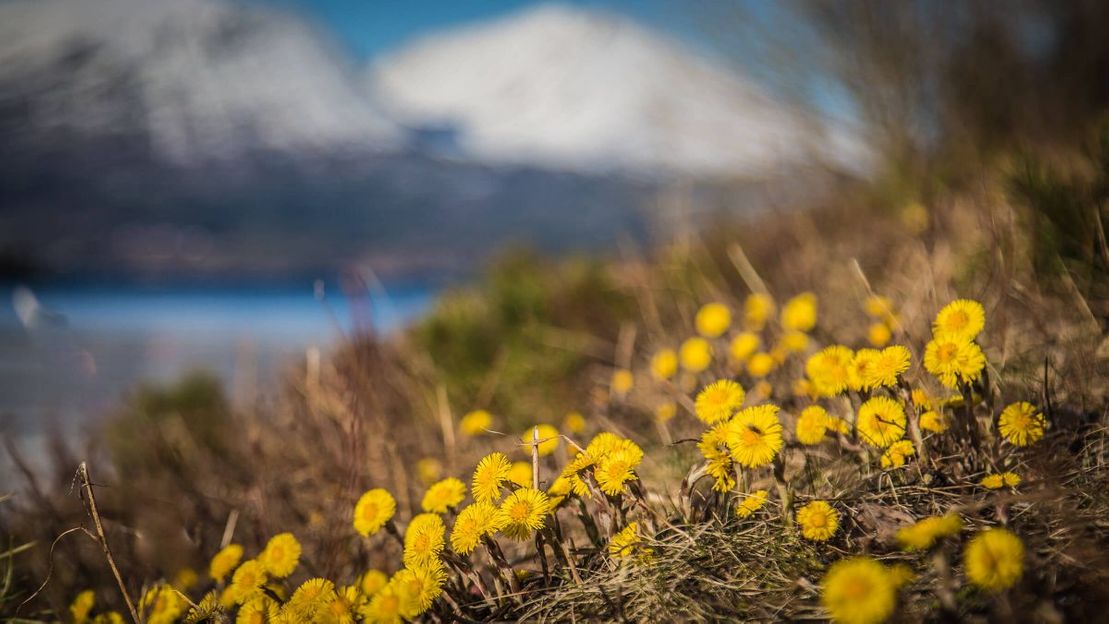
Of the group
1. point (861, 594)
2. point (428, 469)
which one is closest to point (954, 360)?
point (861, 594)

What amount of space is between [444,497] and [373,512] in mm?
126

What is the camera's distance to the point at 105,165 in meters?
66.6

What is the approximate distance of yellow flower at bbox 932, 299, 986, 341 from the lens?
88cm

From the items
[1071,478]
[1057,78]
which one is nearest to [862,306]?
[1071,478]

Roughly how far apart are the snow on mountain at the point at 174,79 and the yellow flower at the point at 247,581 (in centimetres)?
8450

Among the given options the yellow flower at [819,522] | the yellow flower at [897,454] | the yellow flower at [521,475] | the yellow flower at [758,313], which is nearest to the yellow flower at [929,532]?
the yellow flower at [819,522]

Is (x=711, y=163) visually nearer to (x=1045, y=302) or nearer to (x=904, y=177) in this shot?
(x=904, y=177)

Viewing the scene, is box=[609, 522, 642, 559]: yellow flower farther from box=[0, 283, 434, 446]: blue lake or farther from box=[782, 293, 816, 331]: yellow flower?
box=[0, 283, 434, 446]: blue lake

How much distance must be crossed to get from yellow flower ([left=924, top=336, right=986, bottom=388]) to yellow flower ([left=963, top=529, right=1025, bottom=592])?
11.6 inches

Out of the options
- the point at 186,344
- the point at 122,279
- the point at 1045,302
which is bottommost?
the point at 122,279

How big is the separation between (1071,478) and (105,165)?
87.1 metres

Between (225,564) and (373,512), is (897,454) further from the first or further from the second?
(225,564)

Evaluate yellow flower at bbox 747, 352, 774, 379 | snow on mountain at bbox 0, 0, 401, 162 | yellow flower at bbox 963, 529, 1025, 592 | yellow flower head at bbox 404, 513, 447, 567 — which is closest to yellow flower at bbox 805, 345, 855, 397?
yellow flower at bbox 963, 529, 1025, 592

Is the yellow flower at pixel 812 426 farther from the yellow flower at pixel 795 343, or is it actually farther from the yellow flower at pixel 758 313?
the yellow flower at pixel 758 313
